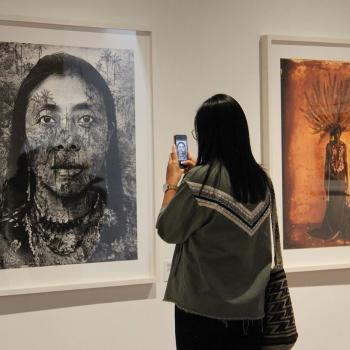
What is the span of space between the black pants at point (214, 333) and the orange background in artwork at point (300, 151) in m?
0.70

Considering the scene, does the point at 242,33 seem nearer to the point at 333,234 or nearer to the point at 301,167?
the point at 301,167

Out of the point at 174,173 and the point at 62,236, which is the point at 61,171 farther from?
the point at 174,173

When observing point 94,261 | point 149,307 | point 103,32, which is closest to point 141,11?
point 103,32

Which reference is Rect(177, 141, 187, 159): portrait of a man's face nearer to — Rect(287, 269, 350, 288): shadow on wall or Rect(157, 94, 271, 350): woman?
Rect(157, 94, 271, 350): woman

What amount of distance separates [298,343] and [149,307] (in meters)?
0.63

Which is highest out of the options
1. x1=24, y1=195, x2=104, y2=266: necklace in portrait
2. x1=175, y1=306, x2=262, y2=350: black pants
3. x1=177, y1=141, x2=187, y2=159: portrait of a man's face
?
x1=177, y1=141, x2=187, y2=159: portrait of a man's face

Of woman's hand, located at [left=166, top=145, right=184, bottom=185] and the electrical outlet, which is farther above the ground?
woman's hand, located at [left=166, top=145, right=184, bottom=185]

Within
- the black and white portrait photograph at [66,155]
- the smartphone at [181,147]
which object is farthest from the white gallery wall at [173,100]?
the smartphone at [181,147]

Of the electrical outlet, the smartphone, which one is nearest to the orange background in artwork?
the electrical outlet

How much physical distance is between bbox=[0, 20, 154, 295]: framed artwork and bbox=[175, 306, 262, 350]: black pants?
48 centimetres

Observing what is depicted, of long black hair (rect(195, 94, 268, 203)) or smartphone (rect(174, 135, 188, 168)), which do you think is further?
smartphone (rect(174, 135, 188, 168))

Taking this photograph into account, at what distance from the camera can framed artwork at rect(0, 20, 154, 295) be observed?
1706 mm

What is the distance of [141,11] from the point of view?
1868mm

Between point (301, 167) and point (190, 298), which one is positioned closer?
point (190, 298)
